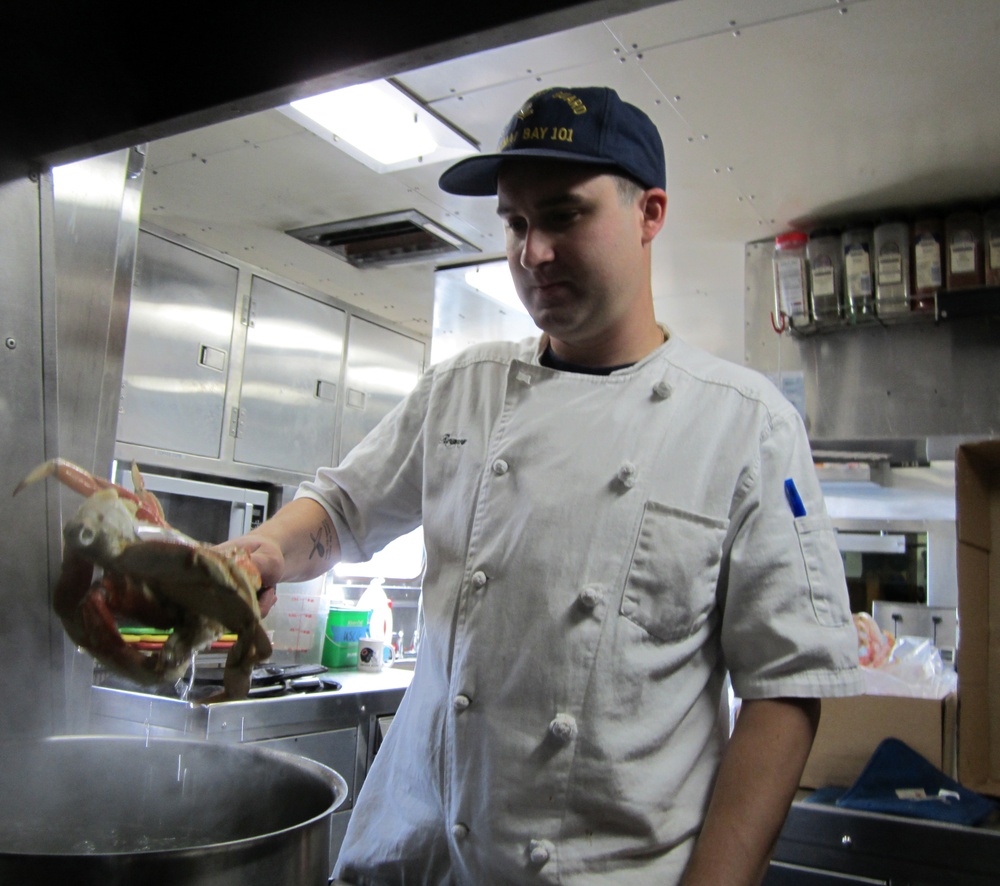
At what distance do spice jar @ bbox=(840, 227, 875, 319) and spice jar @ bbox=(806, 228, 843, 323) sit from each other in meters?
0.03

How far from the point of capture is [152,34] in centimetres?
79

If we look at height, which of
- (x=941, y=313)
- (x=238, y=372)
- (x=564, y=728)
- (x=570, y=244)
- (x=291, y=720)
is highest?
(x=941, y=313)

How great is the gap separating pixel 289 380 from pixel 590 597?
2.93 meters

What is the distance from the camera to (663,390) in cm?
127

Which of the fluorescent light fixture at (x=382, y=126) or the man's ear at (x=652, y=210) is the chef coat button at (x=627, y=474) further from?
the fluorescent light fixture at (x=382, y=126)

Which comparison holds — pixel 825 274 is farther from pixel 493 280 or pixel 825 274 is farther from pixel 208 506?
pixel 208 506

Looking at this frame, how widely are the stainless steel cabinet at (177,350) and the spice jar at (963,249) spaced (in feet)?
8.42

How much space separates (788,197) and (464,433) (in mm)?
1810

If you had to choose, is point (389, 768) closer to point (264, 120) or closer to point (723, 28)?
point (723, 28)

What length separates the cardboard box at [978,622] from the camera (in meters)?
1.96

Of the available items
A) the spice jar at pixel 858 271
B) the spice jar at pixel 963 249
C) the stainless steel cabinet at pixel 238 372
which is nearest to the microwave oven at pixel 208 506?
the stainless steel cabinet at pixel 238 372

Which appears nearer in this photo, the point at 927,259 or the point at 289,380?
the point at 927,259

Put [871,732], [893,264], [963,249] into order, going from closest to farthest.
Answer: [871,732], [963,249], [893,264]

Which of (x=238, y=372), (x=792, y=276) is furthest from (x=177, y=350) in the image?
(x=792, y=276)
